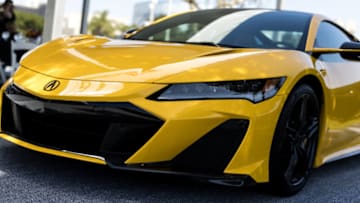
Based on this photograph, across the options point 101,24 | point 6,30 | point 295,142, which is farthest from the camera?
point 101,24

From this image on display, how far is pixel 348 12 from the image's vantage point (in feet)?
49.3

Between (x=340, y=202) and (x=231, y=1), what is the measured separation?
17.3 meters

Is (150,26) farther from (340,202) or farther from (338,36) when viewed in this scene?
(340,202)

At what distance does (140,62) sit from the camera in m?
2.83

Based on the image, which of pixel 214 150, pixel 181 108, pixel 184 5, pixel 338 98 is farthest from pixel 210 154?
pixel 184 5

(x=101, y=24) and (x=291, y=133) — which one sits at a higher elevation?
(x=291, y=133)

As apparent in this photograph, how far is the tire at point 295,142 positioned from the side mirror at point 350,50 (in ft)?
1.94

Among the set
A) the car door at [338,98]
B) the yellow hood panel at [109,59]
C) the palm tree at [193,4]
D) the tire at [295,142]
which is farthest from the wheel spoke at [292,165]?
the palm tree at [193,4]

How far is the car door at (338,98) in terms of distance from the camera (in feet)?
11.0

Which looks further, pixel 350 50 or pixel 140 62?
pixel 350 50

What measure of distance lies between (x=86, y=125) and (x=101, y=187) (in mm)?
419

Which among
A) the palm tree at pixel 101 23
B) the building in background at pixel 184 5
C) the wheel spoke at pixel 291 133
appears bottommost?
the palm tree at pixel 101 23

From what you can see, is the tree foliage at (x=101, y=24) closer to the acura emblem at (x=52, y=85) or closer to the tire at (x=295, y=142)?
the tire at (x=295, y=142)

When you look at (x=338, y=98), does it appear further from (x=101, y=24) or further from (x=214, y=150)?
(x=101, y=24)
